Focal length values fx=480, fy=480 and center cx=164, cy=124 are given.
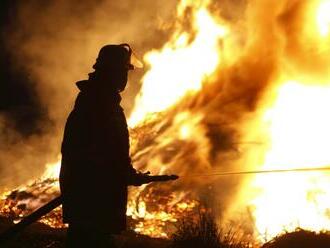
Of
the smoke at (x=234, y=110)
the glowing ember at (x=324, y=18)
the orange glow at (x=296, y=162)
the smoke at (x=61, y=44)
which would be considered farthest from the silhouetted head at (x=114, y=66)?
the smoke at (x=61, y=44)

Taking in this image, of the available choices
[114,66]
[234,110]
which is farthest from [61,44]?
[114,66]

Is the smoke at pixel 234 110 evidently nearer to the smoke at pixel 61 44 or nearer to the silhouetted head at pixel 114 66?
the silhouetted head at pixel 114 66

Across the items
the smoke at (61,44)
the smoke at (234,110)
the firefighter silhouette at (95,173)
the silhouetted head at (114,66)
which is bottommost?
the firefighter silhouette at (95,173)

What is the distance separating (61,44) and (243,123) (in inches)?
465

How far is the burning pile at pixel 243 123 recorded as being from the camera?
919cm

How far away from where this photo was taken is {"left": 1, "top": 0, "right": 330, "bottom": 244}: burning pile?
9.19m

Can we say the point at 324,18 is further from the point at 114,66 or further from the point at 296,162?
the point at 114,66

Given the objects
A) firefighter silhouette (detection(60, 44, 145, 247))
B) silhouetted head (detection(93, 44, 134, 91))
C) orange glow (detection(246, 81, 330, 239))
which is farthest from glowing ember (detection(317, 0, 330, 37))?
firefighter silhouette (detection(60, 44, 145, 247))

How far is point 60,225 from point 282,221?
15.1ft

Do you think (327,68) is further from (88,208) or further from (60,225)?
(88,208)

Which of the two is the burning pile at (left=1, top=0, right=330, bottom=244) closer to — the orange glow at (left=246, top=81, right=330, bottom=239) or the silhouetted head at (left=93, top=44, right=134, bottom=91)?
the orange glow at (left=246, top=81, right=330, bottom=239)

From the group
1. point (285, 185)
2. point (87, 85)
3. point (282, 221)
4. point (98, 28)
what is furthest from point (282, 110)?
point (98, 28)

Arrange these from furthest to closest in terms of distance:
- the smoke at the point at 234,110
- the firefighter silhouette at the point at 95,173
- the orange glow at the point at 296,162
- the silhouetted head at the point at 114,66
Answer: the smoke at the point at 234,110 < the orange glow at the point at 296,162 < the silhouetted head at the point at 114,66 < the firefighter silhouette at the point at 95,173

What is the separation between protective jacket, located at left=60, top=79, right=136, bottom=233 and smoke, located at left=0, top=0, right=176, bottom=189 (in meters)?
14.5
